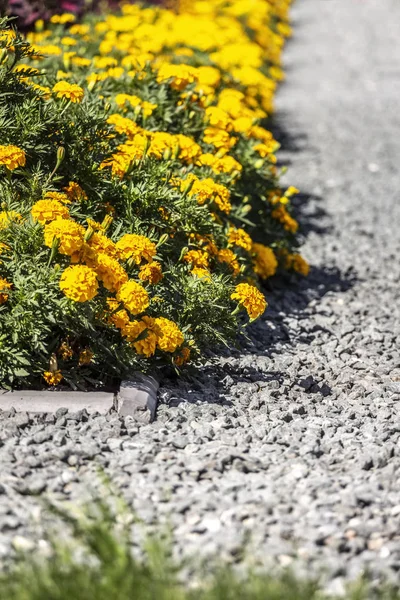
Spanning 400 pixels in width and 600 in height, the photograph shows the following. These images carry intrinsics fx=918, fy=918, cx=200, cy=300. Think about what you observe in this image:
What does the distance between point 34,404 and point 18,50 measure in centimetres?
157

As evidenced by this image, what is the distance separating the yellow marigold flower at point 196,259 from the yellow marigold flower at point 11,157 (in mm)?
865

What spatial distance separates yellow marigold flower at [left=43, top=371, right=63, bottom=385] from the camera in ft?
11.6

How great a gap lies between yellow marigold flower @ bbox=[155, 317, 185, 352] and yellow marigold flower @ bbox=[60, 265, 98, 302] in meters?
0.42

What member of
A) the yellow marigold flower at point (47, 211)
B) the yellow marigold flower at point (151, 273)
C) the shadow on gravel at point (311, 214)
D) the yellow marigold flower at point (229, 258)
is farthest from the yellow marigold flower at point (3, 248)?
the shadow on gravel at point (311, 214)

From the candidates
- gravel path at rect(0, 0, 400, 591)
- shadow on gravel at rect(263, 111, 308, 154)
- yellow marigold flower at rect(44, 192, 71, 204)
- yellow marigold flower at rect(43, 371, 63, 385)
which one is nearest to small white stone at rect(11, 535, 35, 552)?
gravel path at rect(0, 0, 400, 591)

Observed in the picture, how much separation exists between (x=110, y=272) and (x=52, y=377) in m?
0.48

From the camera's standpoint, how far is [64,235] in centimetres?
329

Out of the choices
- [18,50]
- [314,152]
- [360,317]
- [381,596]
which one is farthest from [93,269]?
[314,152]

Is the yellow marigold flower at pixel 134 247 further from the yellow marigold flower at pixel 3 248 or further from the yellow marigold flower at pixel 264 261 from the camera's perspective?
the yellow marigold flower at pixel 264 261

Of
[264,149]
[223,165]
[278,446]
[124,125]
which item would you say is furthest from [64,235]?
[264,149]

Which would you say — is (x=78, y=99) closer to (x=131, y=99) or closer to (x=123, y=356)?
(x=131, y=99)

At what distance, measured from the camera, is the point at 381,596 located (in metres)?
2.35

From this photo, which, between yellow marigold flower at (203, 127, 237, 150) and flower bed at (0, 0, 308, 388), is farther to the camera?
yellow marigold flower at (203, 127, 237, 150)

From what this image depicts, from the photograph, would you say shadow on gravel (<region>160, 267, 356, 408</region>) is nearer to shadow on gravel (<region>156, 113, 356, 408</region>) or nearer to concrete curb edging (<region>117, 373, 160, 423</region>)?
shadow on gravel (<region>156, 113, 356, 408</region>)
